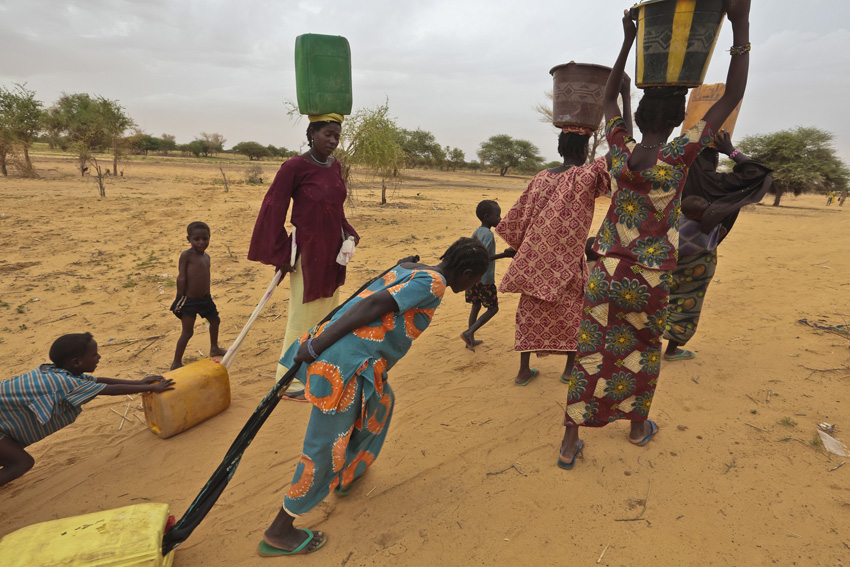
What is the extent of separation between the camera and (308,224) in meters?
3.30

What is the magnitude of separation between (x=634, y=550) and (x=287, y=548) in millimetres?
1670

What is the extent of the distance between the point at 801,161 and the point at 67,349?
27155 millimetres

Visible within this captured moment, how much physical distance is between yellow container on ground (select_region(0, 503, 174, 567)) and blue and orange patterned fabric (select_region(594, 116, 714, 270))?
2.62 metres

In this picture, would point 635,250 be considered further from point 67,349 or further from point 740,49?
point 67,349

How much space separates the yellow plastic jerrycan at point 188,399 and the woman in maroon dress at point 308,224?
1.53 ft

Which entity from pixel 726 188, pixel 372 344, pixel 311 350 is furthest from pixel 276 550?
pixel 726 188

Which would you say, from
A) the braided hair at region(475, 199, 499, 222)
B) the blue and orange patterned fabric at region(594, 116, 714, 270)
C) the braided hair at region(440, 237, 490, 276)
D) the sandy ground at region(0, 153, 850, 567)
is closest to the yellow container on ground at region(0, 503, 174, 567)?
the sandy ground at region(0, 153, 850, 567)

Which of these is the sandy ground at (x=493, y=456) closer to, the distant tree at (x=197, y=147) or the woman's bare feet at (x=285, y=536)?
the woman's bare feet at (x=285, y=536)

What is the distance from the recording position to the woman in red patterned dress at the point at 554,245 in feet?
10.1

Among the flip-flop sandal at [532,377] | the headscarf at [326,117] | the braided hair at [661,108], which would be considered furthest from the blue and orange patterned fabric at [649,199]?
the headscarf at [326,117]

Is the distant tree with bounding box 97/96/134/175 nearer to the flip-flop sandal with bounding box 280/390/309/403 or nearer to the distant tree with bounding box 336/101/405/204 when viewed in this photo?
the distant tree with bounding box 336/101/405/204

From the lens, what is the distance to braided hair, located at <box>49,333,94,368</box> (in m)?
2.38

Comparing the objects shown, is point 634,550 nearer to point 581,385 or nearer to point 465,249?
point 581,385

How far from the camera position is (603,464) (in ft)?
8.82
